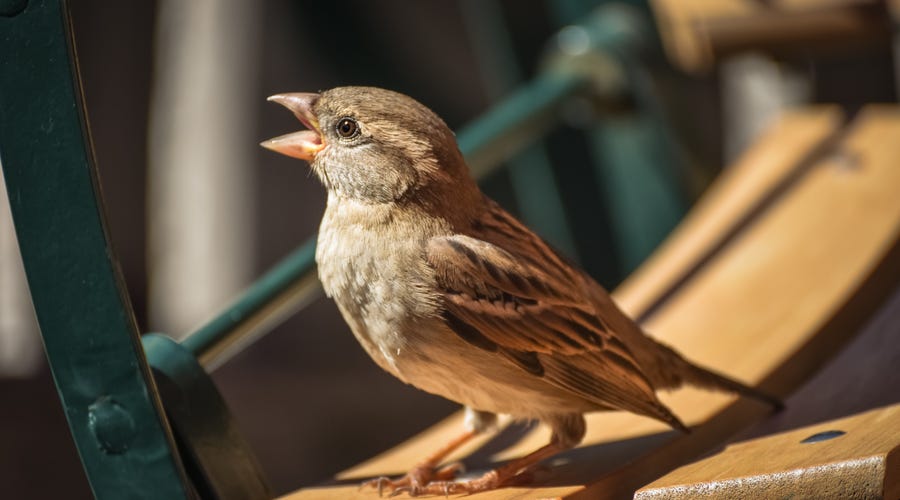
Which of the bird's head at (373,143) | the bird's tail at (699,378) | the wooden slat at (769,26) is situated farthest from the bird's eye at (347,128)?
the wooden slat at (769,26)

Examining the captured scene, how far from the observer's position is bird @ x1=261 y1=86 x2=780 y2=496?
184 cm

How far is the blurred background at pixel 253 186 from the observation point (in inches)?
180

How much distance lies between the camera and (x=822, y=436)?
1.65 m

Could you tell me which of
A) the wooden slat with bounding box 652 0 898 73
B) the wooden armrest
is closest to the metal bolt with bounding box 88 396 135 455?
the wooden armrest

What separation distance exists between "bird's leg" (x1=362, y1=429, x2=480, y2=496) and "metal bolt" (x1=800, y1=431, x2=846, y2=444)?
0.58 metres

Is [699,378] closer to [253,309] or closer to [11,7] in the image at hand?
[253,309]

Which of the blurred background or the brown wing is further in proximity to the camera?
the blurred background

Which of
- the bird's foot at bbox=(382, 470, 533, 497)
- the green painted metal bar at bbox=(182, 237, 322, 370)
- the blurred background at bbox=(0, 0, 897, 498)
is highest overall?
the blurred background at bbox=(0, 0, 897, 498)

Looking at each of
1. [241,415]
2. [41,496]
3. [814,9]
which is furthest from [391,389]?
[814,9]

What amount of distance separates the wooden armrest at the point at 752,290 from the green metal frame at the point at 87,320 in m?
0.26

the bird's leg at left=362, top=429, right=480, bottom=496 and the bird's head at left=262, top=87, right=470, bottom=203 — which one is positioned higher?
the bird's head at left=262, top=87, right=470, bottom=203

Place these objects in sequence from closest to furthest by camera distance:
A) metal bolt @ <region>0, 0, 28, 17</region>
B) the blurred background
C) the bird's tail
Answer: metal bolt @ <region>0, 0, 28, 17</region>, the bird's tail, the blurred background

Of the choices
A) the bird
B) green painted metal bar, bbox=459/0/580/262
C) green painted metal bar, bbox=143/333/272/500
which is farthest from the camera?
green painted metal bar, bbox=459/0/580/262

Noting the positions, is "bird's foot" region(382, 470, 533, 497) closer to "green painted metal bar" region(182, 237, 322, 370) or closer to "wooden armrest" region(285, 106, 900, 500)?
"wooden armrest" region(285, 106, 900, 500)
